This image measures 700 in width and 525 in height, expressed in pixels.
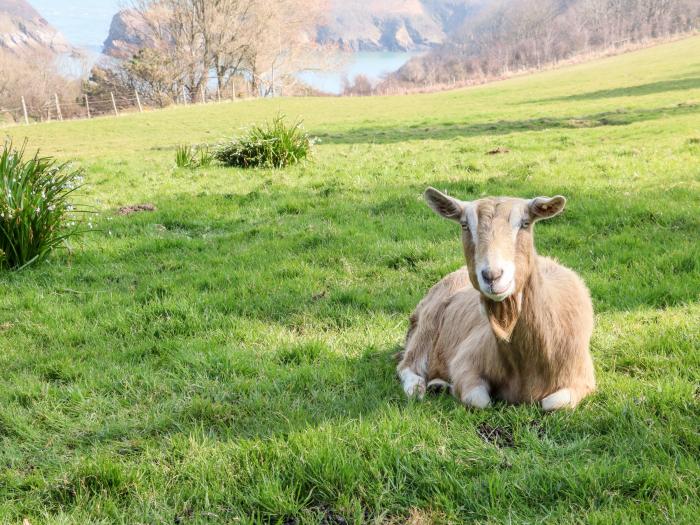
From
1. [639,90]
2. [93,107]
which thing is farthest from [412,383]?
[93,107]

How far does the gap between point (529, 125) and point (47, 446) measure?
824 inches

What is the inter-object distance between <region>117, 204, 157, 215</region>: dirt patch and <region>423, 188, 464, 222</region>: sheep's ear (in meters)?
8.14

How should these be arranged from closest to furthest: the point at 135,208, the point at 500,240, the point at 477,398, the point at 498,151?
the point at 500,240
the point at 477,398
the point at 135,208
the point at 498,151

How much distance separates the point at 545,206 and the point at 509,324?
756 mm

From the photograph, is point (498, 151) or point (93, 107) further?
point (93, 107)

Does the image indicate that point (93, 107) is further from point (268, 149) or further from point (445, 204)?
point (445, 204)

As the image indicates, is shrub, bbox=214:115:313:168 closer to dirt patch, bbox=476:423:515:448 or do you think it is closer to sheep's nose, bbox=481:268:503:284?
dirt patch, bbox=476:423:515:448

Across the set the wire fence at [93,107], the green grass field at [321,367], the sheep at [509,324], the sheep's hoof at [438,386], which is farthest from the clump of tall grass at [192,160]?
the wire fence at [93,107]

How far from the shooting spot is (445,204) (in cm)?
380

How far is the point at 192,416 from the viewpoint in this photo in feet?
13.9

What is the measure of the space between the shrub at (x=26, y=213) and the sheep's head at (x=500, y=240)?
5864 mm


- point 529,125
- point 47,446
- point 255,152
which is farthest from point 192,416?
point 529,125

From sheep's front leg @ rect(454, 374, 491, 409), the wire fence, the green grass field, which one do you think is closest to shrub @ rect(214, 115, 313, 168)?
the green grass field

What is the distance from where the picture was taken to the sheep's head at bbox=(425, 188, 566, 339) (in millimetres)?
3418
